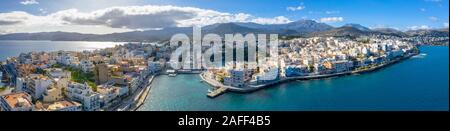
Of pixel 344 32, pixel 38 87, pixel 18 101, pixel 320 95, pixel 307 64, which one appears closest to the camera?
pixel 18 101

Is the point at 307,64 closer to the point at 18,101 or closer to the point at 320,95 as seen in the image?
the point at 320,95

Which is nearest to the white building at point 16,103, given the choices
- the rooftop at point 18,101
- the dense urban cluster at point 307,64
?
the rooftop at point 18,101

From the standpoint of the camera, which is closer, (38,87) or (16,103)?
(16,103)

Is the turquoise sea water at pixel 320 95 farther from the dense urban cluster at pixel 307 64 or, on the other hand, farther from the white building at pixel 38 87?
the white building at pixel 38 87

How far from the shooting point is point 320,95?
7.05 meters

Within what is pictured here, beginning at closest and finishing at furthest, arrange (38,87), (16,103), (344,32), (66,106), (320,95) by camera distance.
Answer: (16,103) < (66,106) < (38,87) < (320,95) < (344,32)

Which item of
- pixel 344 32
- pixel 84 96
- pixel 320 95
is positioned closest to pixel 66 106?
pixel 84 96

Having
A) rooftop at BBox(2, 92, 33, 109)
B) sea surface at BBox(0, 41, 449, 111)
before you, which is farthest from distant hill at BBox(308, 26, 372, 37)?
rooftop at BBox(2, 92, 33, 109)

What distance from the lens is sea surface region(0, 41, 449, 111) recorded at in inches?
229

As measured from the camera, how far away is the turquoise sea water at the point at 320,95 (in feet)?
19.1

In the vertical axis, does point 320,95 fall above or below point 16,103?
below

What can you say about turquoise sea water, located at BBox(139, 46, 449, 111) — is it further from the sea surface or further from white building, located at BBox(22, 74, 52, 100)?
white building, located at BBox(22, 74, 52, 100)
